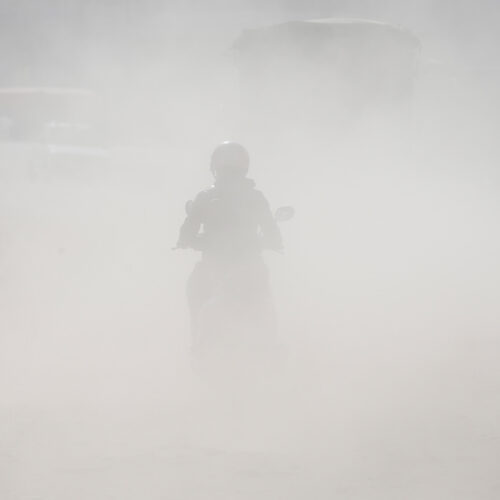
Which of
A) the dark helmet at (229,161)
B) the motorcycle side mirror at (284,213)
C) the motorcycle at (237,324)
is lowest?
the motorcycle at (237,324)

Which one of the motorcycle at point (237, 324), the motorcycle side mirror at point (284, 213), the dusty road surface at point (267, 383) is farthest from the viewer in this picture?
the motorcycle side mirror at point (284, 213)

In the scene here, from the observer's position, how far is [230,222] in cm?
673

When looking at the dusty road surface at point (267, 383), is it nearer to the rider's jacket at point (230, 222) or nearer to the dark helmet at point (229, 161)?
the rider's jacket at point (230, 222)

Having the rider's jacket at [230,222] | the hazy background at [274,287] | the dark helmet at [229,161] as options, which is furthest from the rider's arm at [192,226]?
the hazy background at [274,287]

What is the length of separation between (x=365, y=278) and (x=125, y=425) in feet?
21.7

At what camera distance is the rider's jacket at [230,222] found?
21.9 feet

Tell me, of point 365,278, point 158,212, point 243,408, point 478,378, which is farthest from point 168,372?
point 158,212

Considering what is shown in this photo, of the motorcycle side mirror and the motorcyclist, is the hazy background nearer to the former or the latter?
the motorcyclist

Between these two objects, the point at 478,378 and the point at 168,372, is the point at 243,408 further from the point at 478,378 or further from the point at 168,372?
the point at 478,378

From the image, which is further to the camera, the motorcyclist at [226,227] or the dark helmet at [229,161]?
the dark helmet at [229,161]

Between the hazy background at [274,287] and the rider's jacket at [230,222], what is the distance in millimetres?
807

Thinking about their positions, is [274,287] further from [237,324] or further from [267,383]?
[237,324]

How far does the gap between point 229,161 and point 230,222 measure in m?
0.35

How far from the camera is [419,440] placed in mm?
6043
